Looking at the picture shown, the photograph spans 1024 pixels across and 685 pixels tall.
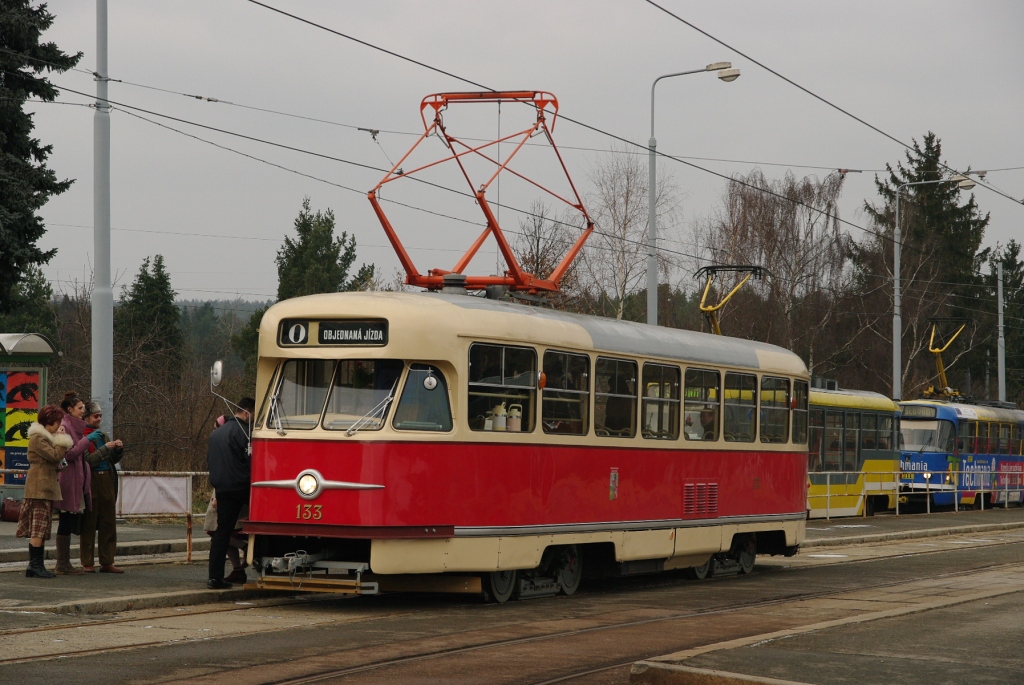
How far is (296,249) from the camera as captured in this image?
222 ft

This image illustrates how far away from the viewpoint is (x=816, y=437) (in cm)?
3019

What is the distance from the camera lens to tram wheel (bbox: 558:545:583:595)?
1455 centimetres

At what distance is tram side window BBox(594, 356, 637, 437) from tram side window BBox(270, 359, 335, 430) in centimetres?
311

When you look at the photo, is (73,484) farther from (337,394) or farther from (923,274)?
(923,274)

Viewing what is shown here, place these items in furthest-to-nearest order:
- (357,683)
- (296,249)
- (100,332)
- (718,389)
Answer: (296,249)
(100,332)
(718,389)
(357,683)

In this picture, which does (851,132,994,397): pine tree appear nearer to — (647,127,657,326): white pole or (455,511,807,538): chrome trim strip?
(647,127,657,326): white pole

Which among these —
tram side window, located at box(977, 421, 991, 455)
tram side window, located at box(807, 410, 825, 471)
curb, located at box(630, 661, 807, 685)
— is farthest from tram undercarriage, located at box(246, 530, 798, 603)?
tram side window, located at box(977, 421, 991, 455)

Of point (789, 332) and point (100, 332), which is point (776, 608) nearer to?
point (100, 332)

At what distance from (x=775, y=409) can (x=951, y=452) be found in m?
20.2

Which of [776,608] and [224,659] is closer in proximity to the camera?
[224,659]

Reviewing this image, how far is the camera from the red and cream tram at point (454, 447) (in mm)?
12430

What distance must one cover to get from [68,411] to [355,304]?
345 centimetres

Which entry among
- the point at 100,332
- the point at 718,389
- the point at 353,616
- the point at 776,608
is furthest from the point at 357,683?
the point at 100,332

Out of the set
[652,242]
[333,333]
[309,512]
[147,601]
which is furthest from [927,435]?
Result: [147,601]
